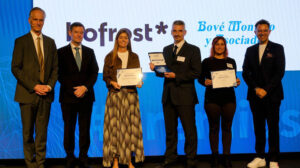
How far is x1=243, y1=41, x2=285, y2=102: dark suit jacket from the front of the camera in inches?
144

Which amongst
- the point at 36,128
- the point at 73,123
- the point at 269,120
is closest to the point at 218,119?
the point at 269,120

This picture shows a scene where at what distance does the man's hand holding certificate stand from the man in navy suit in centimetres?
112

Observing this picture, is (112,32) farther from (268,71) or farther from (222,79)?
(268,71)

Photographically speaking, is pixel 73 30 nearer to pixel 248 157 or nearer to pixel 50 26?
pixel 50 26

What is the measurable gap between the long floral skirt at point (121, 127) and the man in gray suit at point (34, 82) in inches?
27.7

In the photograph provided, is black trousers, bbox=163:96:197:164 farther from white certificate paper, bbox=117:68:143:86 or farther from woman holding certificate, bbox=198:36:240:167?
white certificate paper, bbox=117:68:143:86

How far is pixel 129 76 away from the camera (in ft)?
11.2

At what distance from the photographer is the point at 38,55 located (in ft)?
11.0

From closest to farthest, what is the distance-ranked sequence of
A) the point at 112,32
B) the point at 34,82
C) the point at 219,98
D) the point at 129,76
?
1. the point at 34,82
2. the point at 129,76
3. the point at 219,98
4. the point at 112,32

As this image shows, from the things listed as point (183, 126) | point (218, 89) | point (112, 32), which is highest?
point (112, 32)

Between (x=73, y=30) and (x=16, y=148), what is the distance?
6.79ft

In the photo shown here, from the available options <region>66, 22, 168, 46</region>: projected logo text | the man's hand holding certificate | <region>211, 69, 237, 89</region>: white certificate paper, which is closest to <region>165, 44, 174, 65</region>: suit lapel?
the man's hand holding certificate

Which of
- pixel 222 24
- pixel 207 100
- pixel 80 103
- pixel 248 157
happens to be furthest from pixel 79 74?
pixel 248 157

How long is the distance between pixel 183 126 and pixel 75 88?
4.47 feet
